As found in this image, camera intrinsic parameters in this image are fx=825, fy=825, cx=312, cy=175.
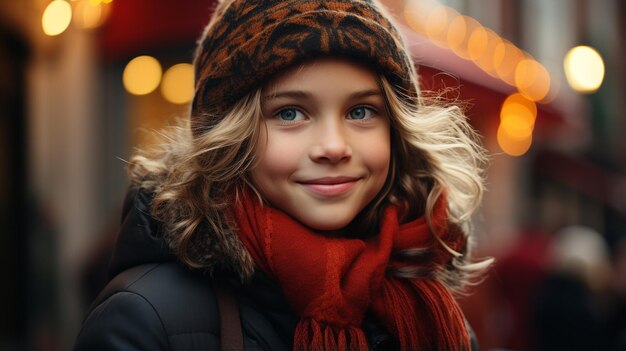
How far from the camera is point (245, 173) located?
2.24 meters

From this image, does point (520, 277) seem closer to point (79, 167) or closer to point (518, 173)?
point (79, 167)

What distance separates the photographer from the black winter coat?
1973 millimetres

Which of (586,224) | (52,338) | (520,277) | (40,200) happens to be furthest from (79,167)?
(586,224)

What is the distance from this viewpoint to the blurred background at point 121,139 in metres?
5.37

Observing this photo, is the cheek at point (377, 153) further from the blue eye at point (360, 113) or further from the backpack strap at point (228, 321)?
the backpack strap at point (228, 321)

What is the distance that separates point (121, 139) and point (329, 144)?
6.22 metres

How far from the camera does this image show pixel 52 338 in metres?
7.67

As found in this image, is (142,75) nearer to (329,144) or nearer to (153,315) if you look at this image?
(329,144)

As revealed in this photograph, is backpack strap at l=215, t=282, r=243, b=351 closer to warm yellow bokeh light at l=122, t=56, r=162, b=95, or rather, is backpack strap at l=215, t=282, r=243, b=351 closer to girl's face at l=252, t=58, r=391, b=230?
girl's face at l=252, t=58, r=391, b=230

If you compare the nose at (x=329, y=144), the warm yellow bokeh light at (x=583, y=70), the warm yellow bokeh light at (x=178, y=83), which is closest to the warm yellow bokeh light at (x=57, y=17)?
the nose at (x=329, y=144)

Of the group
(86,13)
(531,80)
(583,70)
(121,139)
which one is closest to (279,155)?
(86,13)

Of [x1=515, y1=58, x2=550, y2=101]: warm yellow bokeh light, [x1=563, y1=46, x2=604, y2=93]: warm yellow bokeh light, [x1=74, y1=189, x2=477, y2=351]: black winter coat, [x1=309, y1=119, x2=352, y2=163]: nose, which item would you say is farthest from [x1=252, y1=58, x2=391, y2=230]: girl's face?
[x1=563, y1=46, x2=604, y2=93]: warm yellow bokeh light

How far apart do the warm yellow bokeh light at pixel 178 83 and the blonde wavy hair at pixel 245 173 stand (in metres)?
4.41

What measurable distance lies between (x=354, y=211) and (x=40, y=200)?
5.82 m
